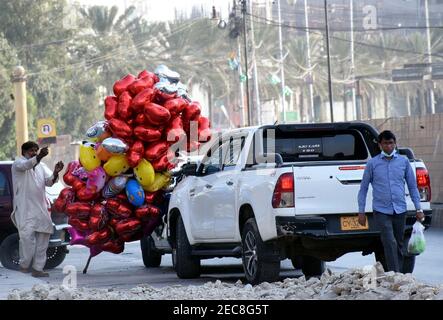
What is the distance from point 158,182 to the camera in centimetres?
1648

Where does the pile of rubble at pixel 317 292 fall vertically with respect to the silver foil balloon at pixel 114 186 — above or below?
below

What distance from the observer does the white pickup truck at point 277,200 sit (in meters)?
12.7

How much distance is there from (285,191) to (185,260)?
11.3 ft

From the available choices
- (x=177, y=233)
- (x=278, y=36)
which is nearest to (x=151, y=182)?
(x=177, y=233)

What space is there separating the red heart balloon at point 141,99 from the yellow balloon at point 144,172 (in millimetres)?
722

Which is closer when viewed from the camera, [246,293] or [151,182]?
[246,293]

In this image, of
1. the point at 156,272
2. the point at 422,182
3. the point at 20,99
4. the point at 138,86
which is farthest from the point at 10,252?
the point at 20,99

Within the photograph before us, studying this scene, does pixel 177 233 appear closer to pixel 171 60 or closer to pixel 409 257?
pixel 409 257

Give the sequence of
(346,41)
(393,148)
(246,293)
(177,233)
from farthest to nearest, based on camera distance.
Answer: (346,41)
(177,233)
(393,148)
(246,293)

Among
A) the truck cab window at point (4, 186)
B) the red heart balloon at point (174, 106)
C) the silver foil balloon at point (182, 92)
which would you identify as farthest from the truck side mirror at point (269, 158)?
the truck cab window at point (4, 186)

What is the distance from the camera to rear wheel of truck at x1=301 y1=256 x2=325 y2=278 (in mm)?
15781

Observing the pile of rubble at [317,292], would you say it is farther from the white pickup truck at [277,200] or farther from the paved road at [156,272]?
the paved road at [156,272]

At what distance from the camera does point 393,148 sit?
12.2m

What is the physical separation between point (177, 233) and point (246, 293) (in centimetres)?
574
